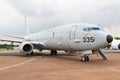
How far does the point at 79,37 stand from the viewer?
59.2 ft

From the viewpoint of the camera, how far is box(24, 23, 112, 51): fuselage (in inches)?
644

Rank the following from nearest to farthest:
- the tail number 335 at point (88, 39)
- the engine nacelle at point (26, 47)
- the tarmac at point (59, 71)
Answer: the tarmac at point (59, 71)
the tail number 335 at point (88, 39)
the engine nacelle at point (26, 47)

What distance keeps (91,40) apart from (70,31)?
3408 mm

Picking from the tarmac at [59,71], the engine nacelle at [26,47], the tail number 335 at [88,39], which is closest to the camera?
the tarmac at [59,71]

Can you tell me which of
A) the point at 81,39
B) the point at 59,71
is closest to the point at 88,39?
the point at 81,39

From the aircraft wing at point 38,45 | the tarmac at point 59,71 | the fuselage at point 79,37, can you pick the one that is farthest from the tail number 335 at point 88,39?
the aircraft wing at point 38,45

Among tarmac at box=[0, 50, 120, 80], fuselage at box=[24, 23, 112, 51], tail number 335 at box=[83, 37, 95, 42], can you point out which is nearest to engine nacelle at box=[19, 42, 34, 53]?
fuselage at box=[24, 23, 112, 51]

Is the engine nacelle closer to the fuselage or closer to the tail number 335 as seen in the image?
the fuselage

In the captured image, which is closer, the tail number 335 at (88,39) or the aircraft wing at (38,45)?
the tail number 335 at (88,39)

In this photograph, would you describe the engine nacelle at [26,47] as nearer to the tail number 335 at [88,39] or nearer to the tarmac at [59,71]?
the tarmac at [59,71]

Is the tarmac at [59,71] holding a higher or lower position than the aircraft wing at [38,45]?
lower

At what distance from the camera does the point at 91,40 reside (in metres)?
16.7

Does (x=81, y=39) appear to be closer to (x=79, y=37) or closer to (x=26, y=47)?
(x=79, y=37)

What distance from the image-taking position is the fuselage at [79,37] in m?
Answer: 16.4
